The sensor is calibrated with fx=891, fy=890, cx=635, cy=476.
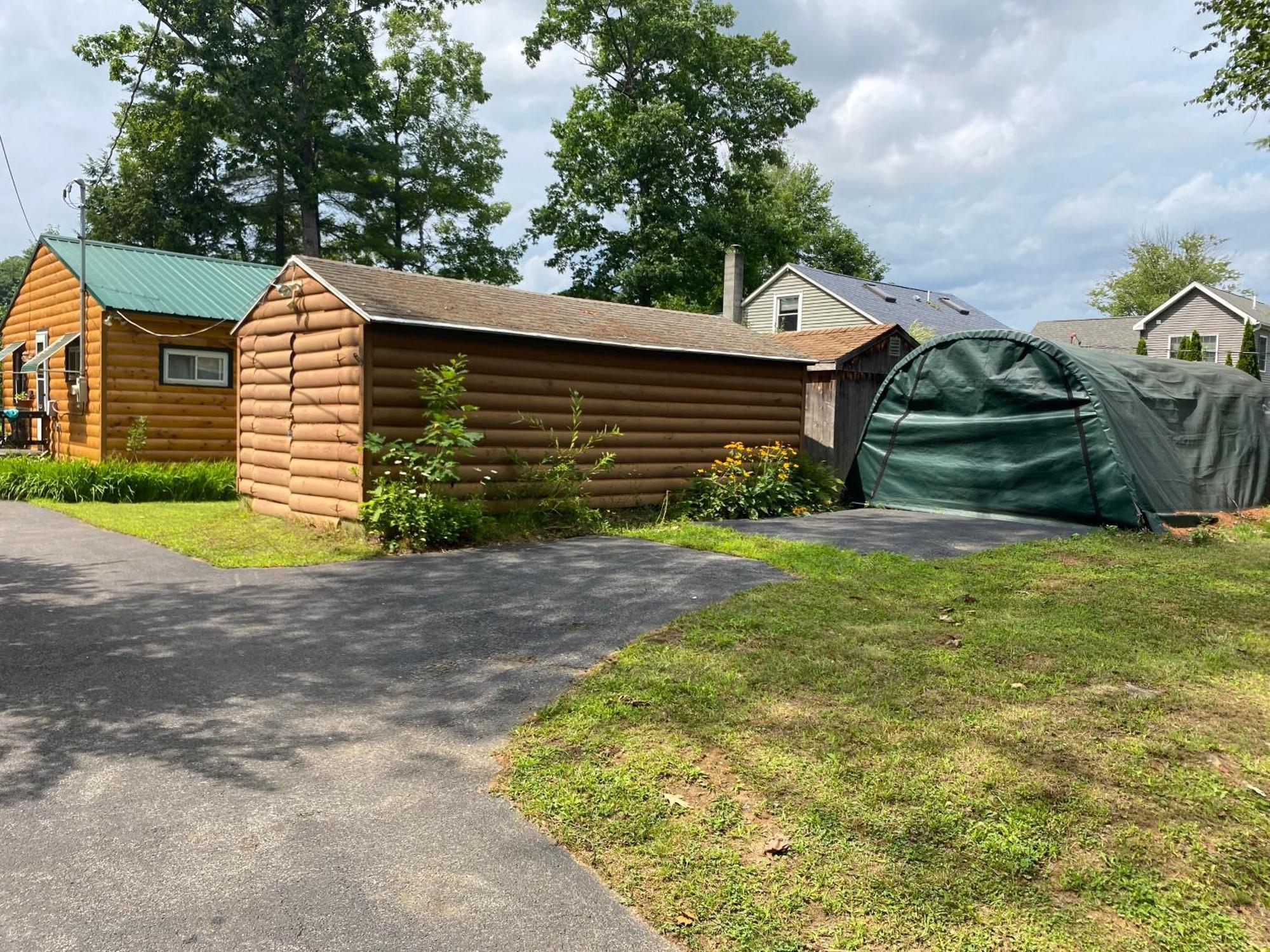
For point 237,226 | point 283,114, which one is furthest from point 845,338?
point 237,226

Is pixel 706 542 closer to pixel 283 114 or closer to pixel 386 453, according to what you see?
pixel 386 453

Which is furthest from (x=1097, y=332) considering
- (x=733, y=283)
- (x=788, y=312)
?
(x=733, y=283)

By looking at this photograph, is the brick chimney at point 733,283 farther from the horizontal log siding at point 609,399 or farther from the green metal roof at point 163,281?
the green metal roof at point 163,281

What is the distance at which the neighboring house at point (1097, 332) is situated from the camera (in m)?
45.3

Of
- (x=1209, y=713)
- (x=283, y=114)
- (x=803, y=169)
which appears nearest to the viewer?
(x=1209, y=713)

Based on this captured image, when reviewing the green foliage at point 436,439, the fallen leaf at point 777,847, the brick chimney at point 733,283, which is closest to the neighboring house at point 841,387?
the brick chimney at point 733,283

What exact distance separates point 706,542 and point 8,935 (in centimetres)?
793

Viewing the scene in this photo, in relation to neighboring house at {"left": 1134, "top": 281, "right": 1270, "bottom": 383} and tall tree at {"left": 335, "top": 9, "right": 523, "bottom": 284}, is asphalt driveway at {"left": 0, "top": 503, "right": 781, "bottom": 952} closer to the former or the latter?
tall tree at {"left": 335, "top": 9, "right": 523, "bottom": 284}

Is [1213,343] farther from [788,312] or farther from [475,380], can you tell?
[475,380]

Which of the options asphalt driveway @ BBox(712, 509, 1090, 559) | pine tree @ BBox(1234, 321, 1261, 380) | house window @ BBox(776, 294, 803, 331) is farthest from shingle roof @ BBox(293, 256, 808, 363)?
pine tree @ BBox(1234, 321, 1261, 380)

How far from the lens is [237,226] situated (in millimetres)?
33469

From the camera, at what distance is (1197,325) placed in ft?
129

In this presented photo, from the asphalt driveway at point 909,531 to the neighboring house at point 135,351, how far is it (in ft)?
36.8

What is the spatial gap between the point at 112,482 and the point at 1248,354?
38.5 meters
